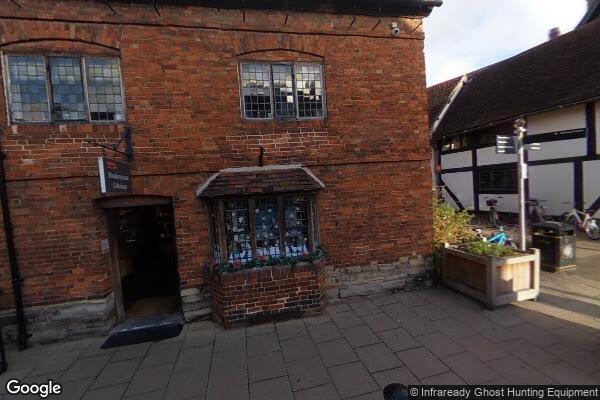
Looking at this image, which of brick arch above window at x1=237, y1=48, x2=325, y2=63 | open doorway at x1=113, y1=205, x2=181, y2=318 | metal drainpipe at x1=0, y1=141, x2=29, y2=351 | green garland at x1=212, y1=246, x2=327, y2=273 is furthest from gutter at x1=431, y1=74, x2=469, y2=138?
metal drainpipe at x1=0, y1=141, x2=29, y2=351

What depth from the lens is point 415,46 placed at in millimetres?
5484

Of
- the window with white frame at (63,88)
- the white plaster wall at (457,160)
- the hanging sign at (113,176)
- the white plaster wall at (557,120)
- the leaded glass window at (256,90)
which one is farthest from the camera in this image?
the white plaster wall at (457,160)

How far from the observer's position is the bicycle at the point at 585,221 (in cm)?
840

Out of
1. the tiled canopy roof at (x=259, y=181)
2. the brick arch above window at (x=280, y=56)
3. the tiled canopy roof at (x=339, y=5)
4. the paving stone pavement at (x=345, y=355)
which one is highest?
the tiled canopy roof at (x=339, y=5)

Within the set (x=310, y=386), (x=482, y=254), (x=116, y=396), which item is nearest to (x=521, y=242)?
(x=482, y=254)

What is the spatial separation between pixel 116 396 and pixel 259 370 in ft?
5.36

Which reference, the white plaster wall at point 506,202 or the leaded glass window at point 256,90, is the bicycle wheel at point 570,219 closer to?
the white plaster wall at point 506,202

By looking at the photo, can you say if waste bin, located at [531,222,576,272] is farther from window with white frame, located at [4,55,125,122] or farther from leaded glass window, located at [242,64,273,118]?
window with white frame, located at [4,55,125,122]

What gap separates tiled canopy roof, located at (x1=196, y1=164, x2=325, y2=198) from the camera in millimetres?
Answer: 4582

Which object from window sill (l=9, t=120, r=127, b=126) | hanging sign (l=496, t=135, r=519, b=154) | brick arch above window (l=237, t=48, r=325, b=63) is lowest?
hanging sign (l=496, t=135, r=519, b=154)

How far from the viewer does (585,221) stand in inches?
341

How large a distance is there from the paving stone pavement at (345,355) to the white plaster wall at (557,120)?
755cm

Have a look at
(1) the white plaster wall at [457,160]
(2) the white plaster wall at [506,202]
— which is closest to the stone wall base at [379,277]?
(2) the white plaster wall at [506,202]

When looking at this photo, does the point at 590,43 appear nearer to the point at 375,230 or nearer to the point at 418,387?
the point at 375,230
